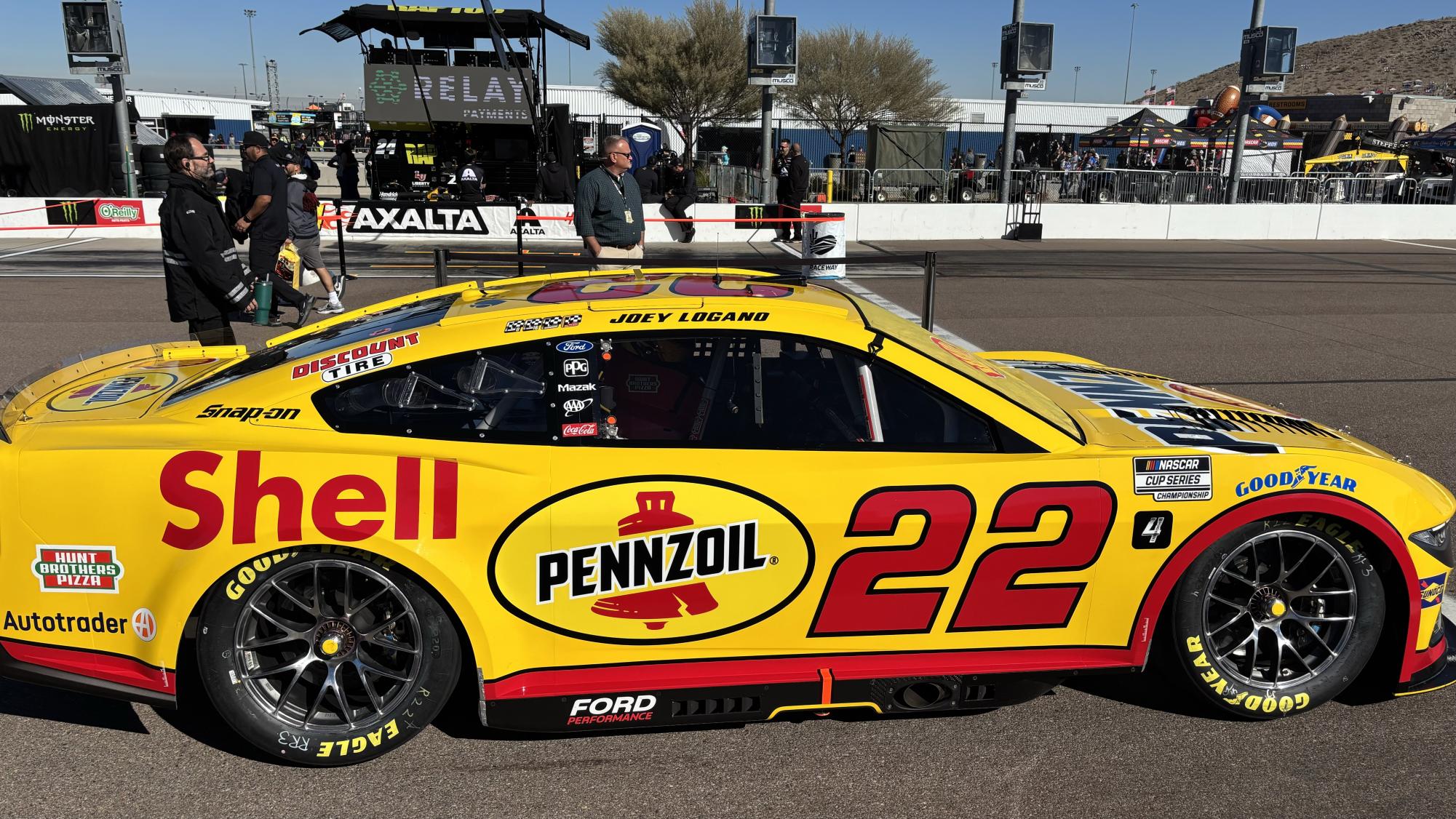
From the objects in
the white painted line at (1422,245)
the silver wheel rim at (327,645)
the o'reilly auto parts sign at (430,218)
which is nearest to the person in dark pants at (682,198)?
the o'reilly auto parts sign at (430,218)

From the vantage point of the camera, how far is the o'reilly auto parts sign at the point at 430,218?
18344 mm

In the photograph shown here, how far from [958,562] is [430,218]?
16.9 m

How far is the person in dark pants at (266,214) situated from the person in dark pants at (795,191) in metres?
10.1

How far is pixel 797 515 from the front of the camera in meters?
2.99

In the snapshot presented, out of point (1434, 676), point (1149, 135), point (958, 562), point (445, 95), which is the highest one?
point (445, 95)

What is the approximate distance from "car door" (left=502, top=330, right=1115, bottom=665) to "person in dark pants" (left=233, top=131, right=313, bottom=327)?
692 centimetres

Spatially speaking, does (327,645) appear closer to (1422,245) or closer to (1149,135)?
(1422,245)

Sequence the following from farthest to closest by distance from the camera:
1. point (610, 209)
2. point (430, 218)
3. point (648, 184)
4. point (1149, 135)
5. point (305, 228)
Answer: point (1149, 135), point (648, 184), point (430, 218), point (305, 228), point (610, 209)

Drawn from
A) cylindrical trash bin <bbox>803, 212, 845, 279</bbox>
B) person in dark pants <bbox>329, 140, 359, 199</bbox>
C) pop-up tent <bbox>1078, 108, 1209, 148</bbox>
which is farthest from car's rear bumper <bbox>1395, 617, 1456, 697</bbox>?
pop-up tent <bbox>1078, 108, 1209, 148</bbox>

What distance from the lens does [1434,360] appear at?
9.08m

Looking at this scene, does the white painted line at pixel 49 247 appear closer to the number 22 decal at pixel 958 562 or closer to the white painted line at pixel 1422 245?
the number 22 decal at pixel 958 562

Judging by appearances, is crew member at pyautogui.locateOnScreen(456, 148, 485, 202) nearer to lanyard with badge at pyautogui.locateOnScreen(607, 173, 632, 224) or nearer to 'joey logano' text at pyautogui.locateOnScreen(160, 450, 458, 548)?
lanyard with badge at pyautogui.locateOnScreen(607, 173, 632, 224)

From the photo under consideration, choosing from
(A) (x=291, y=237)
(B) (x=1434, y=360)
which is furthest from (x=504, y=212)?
(B) (x=1434, y=360)

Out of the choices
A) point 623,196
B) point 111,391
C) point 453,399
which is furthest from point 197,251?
point 453,399
